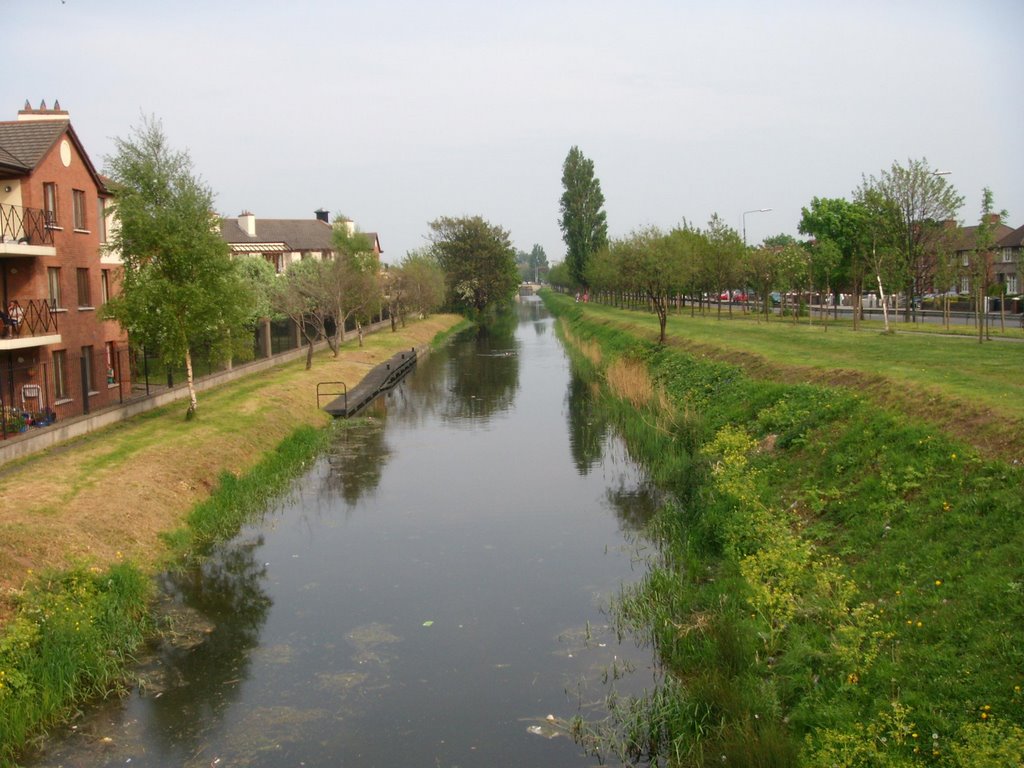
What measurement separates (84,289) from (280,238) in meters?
49.2

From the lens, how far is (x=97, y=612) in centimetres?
1252

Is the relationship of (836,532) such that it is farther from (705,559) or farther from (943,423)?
(943,423)

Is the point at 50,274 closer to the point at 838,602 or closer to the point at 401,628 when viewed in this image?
the point at 401,628

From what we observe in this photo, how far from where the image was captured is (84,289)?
27656mm

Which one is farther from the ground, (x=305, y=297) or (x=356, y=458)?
(x=305, y=297)

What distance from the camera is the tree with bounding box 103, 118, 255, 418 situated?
75.2 feet

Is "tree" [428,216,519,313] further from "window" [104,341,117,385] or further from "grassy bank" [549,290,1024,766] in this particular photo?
"grassy bank" [549,290,1024,766]

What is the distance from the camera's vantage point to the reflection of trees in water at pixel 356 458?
21.8 m

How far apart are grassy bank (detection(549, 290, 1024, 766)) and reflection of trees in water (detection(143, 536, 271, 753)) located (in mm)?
4870

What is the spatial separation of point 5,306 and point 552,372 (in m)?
28.1

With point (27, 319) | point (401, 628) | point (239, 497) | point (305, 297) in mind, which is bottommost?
point (401, 628)

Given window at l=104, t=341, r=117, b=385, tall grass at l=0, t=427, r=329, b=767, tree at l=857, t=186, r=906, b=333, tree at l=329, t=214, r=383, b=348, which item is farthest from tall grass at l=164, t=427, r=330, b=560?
tree at l=857, t=186, r=906, b=333

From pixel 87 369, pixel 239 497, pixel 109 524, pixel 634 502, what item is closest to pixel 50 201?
pixel 87 369

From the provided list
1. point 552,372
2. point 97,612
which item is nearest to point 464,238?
point 552,372
